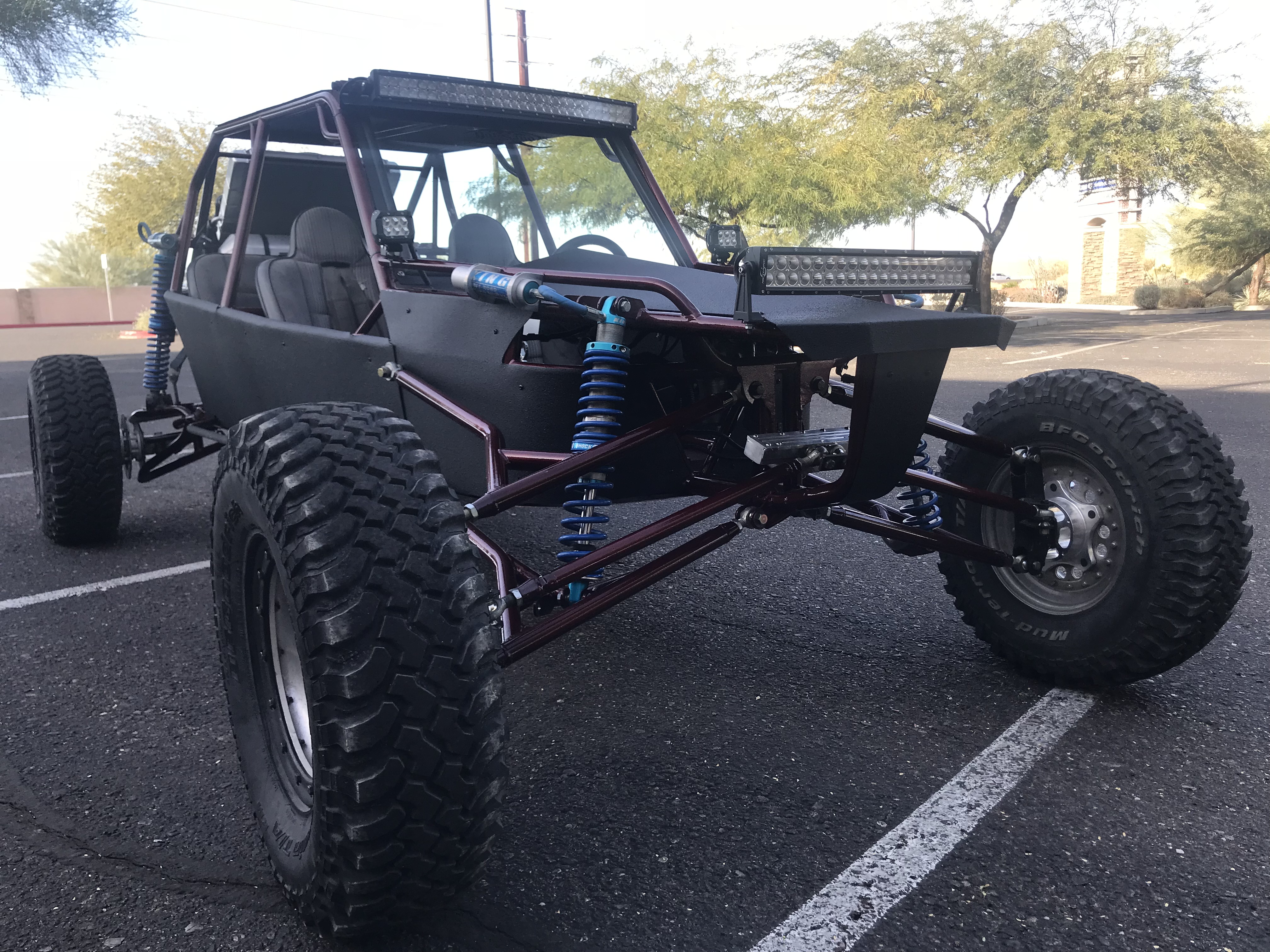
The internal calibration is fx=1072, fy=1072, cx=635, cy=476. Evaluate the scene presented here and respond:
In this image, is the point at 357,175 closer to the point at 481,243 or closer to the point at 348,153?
the point at 348,153

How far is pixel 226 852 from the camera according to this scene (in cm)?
255

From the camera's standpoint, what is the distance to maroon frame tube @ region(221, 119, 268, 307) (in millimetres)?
4328

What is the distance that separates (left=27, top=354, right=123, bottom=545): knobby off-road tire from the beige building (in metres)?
49.1

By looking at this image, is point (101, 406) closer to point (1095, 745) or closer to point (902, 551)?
point (902, 551)

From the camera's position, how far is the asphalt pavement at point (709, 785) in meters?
2.26

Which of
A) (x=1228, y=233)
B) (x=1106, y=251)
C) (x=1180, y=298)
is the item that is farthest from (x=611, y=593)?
(x=1106, y=251)

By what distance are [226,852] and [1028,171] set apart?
1043 inches

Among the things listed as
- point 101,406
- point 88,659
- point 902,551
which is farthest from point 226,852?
point 101,406

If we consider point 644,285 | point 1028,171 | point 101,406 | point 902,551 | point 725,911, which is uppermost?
point 1028,171

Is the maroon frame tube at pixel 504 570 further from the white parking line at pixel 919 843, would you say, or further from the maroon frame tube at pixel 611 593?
the white parking line at pixel 919 843

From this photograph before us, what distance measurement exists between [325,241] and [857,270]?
8.06 ft

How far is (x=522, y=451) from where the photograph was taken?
3123mm

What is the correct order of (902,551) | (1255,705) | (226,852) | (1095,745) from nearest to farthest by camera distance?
(226,852), (1095,745), (1255,705), (902,551)

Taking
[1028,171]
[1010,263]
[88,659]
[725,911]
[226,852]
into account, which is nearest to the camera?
[725,911]
